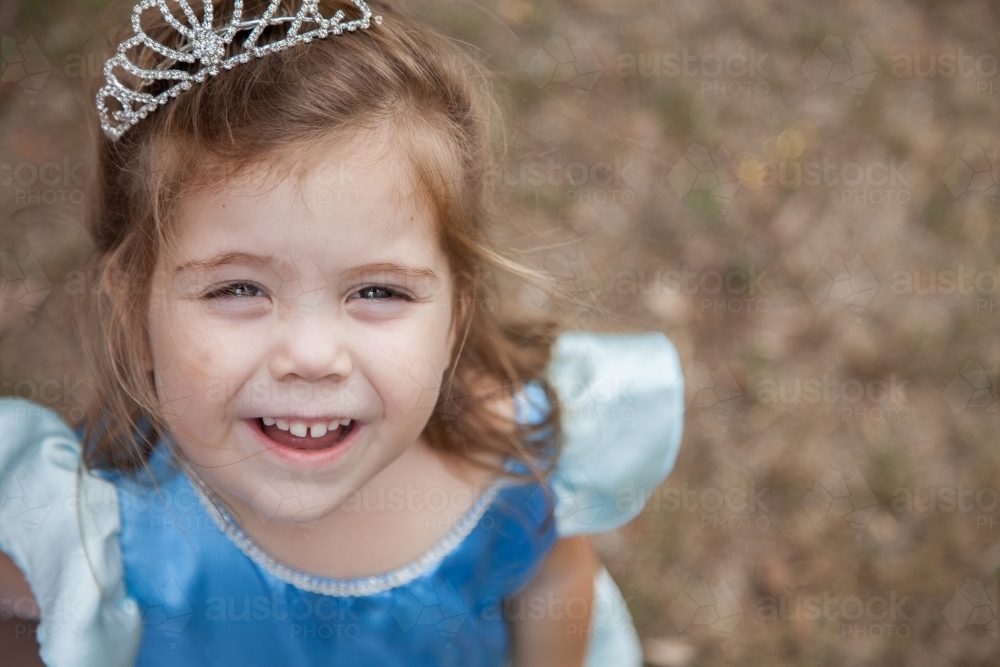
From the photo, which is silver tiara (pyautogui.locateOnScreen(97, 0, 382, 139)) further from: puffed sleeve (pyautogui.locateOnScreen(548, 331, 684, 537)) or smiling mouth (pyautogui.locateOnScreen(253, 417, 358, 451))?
puffed sleeve (pyautogui.locateOnScreen(548, 331, 684, 537))

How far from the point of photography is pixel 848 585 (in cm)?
203

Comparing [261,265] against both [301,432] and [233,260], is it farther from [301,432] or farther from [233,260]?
[301,432]

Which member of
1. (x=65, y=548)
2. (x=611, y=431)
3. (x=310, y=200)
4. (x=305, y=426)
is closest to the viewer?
(x=310, y=200)

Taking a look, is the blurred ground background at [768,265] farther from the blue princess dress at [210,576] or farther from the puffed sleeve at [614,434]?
the blue princess dress at [210,576]

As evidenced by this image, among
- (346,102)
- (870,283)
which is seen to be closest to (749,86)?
(870,283)

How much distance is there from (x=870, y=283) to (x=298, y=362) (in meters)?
1.73

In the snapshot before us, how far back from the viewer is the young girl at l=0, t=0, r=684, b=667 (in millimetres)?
1049

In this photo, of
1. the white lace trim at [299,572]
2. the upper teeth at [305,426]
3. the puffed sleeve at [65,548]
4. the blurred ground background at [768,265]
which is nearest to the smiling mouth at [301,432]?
the upper teeth at [305,426]

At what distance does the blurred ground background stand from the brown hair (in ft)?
1.79

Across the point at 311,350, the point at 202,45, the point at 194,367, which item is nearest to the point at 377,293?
the point at 311,350

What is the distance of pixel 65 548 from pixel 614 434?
862 millimetres

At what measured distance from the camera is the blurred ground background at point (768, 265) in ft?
6.66

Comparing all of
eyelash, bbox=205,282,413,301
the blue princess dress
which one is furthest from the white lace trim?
Answer: eyelash, bbox=205,282,413,301

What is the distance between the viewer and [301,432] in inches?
44.1
